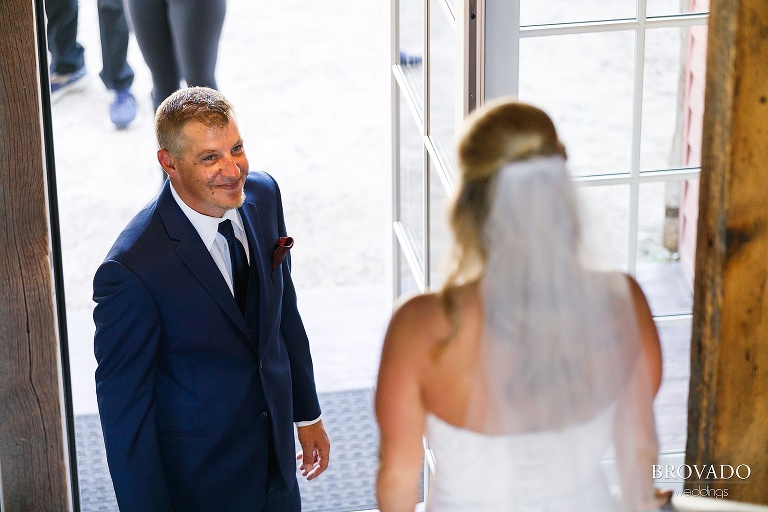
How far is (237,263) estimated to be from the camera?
7.80 ft

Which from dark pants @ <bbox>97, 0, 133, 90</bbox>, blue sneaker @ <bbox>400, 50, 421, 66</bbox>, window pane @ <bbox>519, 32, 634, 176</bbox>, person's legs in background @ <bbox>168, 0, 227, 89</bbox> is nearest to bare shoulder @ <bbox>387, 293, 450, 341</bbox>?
window pane @ <bbox>519, 32, 634, 176</bbox>

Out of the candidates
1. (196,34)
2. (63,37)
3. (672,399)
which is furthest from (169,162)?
(63,37)

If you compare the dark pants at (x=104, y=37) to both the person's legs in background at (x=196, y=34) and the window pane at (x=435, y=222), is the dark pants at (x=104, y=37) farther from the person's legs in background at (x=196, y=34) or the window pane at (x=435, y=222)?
the window pane at (x=435, y=222)

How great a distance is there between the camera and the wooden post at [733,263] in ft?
4.84

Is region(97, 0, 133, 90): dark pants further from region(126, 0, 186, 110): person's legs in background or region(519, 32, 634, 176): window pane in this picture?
region(519, 32, 634, 176): window pane

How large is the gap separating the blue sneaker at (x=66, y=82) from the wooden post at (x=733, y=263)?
594 centimetres

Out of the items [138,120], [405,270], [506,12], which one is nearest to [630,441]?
[506,12]

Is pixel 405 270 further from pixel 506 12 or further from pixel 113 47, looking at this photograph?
pixel 113 47

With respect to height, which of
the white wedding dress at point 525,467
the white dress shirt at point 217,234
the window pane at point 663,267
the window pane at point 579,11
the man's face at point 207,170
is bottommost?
the white wedding dress at point 525,467

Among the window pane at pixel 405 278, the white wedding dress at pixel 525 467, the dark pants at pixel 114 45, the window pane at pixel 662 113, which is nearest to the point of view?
the white wedding dress at pixel 525 467

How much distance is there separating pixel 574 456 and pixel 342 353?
2.64m

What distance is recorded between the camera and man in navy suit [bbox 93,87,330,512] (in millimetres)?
2188

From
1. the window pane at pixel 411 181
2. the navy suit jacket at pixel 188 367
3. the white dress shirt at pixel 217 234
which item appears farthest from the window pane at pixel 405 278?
the white dress shirt at pixel 217 234

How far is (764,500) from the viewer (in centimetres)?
174
